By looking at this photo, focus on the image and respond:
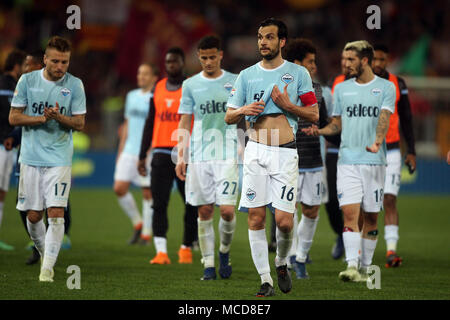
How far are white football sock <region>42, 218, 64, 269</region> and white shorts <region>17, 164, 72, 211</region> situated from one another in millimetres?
184

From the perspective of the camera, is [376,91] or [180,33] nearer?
[376,91]

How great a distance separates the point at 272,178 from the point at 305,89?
88 centimetres

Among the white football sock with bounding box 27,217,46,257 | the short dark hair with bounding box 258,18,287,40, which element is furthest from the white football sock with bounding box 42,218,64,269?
the short dark hair with bounding box 258,18,287,40

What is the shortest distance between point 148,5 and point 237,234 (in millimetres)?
13367

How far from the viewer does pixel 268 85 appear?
24.7ft

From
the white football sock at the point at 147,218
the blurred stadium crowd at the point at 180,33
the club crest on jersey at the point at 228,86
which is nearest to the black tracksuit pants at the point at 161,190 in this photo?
the club crest on jersey at the point at 228,86

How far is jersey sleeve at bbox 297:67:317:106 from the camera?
7598mm

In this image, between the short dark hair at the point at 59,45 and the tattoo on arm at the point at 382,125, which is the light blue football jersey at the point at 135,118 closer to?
the short dark hair at the point at 59,45

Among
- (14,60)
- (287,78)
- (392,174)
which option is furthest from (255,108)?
(14,60)

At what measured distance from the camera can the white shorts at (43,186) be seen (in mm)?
8391

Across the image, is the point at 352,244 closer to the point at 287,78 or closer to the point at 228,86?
the point at 287,78

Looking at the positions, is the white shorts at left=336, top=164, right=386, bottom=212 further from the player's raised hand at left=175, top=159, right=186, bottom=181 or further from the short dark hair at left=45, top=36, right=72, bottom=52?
the short dark hair at left=45, top=36, right=72, bottom=52
